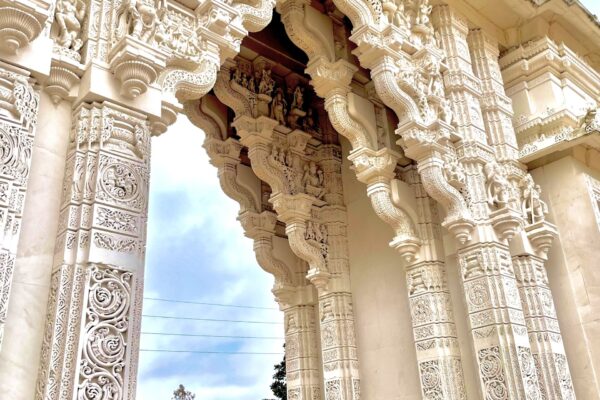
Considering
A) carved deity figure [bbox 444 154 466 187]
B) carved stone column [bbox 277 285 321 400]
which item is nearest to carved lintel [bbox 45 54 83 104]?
carved deity figure [bbox 444 154 466 187]

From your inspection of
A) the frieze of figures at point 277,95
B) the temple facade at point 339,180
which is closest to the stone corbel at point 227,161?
the temple facade at point 339,180

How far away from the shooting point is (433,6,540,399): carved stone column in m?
6.44

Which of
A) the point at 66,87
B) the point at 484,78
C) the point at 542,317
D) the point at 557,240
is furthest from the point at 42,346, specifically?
the point at 484,78

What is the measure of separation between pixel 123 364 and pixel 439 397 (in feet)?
15.0

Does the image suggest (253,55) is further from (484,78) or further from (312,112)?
(484,78)

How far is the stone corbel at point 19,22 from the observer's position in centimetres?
366

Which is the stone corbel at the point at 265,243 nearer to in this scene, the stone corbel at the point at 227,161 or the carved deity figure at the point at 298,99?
the stone corbel at the point at 227,161

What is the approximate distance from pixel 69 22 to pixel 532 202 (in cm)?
585

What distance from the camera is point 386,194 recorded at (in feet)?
25.7

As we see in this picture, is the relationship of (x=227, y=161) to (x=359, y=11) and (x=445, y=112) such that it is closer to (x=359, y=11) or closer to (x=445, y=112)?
(x=359, y=11)

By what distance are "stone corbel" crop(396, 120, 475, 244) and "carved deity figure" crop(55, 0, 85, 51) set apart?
13.0 ft

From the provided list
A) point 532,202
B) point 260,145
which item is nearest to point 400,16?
point 260,145

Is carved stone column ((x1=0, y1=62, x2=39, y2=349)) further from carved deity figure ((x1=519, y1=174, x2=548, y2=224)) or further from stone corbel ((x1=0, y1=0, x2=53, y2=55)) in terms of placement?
carved deity figure ((x1=519, y1=174, x2=548, y2=224))

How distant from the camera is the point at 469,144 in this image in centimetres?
754
